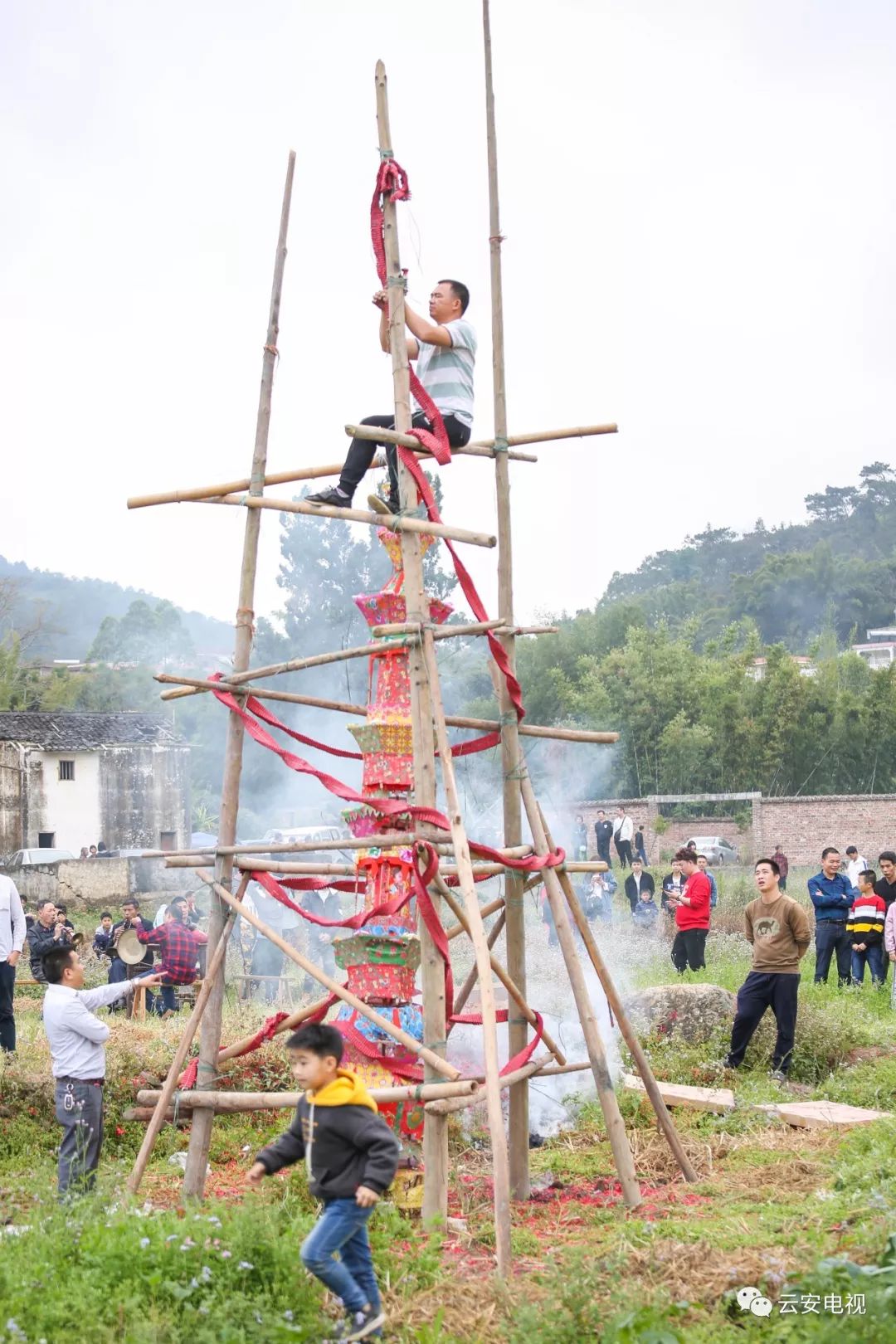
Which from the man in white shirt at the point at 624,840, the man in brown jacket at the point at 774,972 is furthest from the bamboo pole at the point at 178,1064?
the man in white shirt at the point at 624,840

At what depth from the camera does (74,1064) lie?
7.13m

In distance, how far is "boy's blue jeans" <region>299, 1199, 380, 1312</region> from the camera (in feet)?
16.5

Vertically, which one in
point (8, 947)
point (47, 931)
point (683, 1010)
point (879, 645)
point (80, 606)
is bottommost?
point (683, 1010)

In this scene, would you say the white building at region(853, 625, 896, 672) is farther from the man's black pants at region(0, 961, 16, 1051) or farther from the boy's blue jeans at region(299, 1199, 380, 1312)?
the boy's blue jeans at region(299, 1199, 380, 1312)

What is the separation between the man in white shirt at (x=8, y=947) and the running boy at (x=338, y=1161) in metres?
5.34

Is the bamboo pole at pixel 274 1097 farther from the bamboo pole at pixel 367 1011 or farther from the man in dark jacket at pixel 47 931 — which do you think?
the man in dark jacket at pixel 47 931

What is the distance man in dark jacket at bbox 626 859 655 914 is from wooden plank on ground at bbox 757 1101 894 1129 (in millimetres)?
10715

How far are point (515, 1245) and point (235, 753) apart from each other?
2990mm

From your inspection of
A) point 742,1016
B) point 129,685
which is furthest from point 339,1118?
point 129,685

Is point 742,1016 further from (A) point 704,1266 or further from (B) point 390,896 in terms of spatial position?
(A) point 704,1266

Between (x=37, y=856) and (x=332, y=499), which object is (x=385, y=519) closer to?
(x=332, y=499)

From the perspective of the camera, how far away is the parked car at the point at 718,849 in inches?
1049

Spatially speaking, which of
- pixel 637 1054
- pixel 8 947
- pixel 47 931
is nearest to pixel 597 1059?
pixel 637 1054

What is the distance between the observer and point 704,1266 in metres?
5.46
